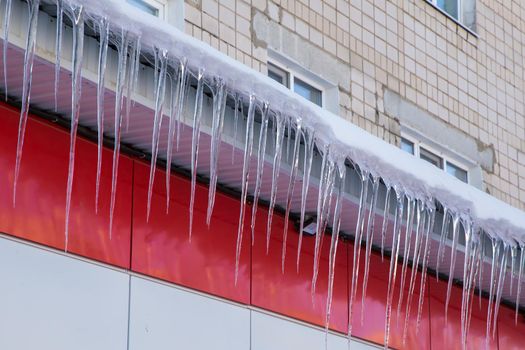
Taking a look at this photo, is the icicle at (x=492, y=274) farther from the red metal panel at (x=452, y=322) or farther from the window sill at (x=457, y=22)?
the window sill at (x=457, y=22)

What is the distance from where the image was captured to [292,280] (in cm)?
1153

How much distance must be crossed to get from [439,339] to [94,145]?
4711 millimetres

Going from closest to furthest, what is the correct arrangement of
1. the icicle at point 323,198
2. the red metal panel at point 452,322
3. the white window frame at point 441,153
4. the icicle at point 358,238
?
the icicle at point 323,198, the icicle at point 358,238, the red metal panel at point 452,322, the white window frame at point 441,153

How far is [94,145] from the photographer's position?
9797mm

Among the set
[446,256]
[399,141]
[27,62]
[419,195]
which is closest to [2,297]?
[27,62]

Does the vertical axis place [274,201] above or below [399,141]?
below

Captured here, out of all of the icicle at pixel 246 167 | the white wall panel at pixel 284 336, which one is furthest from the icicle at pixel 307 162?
the white wall panel at pixel 284 336

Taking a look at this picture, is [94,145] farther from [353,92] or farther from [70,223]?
[353,92]

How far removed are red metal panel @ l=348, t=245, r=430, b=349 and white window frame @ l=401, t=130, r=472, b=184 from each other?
194 cm

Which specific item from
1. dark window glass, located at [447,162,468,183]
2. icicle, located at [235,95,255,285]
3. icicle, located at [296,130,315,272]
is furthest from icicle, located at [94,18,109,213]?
dark window glass, located at [447,162,468,183]

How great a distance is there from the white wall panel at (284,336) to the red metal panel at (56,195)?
1.60 m

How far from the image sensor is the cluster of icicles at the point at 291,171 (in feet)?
29.4

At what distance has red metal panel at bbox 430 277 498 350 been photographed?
1335 cm

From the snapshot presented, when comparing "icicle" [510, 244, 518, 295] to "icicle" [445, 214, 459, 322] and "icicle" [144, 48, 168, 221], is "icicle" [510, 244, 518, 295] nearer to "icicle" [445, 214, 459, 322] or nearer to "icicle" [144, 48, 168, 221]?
"icicle" [445, 214, 459, 322]
